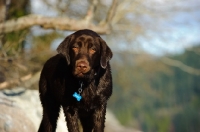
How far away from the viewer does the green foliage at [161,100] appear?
114ft

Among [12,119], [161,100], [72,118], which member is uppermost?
[161,100]

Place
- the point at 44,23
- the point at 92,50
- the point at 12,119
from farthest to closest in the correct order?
the point at 44,23 < the point at 12,119 < the point at 92,50

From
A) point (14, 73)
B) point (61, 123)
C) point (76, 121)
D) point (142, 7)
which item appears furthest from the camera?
point (142, 7)

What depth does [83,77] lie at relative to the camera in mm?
5750

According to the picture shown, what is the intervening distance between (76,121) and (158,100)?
127 feet

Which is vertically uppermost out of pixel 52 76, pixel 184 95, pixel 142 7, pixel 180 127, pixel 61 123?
pixel 184 95

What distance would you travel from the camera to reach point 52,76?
6.49 meters

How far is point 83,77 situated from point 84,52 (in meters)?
0.31

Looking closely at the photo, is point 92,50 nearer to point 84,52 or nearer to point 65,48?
point 84,52

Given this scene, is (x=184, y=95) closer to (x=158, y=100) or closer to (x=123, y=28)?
(x=158, y=100)

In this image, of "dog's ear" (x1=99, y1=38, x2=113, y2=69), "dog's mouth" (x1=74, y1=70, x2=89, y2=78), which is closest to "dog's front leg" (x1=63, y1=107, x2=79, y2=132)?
"dog's mouth" (x1=74, y1=70, x2=89, y2=78)

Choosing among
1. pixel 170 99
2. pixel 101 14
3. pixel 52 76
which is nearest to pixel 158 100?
pixel 170 99

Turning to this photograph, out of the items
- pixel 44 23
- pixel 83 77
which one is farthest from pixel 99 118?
pixel 44 23

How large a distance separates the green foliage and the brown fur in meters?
23.4
